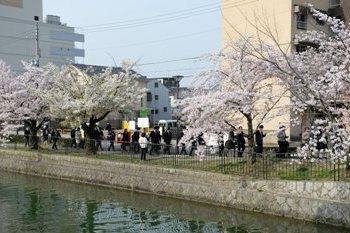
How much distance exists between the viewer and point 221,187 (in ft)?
59.9

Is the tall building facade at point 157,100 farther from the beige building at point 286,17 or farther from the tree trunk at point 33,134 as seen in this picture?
the tree trunk at point 33,134

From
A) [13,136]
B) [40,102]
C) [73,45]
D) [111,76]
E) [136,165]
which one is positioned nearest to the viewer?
[136,165]

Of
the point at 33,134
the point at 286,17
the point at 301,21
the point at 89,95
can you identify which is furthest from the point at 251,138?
the point at 301,21

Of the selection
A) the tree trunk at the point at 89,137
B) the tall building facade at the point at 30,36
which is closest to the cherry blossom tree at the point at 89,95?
the tree trunk at the point at 89,137

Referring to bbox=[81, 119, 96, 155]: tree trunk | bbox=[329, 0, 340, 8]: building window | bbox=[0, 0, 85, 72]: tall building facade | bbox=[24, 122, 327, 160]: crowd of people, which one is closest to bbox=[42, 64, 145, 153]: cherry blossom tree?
bbox=[81, 119, 96, 155]: tree trunk

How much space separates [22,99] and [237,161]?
17.2 m

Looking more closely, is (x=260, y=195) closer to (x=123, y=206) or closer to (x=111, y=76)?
(x=123, y=206)

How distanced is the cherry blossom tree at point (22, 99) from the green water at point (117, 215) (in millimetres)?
9000

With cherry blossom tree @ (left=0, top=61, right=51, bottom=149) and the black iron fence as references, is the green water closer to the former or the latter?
the black iron fence

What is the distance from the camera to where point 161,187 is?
2056 centimetres

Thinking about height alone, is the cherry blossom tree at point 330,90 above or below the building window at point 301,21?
below

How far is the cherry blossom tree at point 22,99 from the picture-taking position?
3048 cm

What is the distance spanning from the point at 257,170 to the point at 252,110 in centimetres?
236

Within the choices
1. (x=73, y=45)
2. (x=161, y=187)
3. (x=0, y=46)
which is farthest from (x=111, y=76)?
(x=73, y=45)
